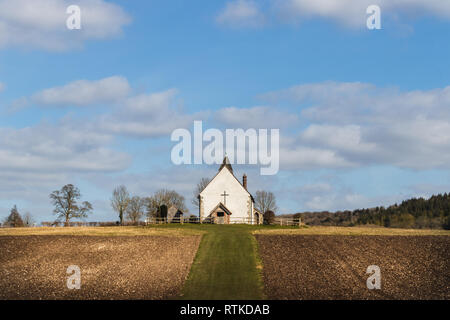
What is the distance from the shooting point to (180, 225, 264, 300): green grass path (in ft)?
114

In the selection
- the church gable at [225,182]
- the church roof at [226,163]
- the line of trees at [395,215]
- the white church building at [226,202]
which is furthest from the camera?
the line of trees at [395,215]

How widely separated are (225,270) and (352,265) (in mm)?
11904

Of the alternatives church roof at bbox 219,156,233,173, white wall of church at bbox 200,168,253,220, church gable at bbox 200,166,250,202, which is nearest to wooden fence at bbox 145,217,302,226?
white wall of church at bbox 200,168,253,220

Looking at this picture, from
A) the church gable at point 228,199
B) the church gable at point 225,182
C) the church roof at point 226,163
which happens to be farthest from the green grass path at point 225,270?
the church roof at point 226,163

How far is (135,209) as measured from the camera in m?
108

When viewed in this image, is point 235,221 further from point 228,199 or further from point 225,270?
point 225,270

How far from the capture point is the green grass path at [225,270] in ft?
114

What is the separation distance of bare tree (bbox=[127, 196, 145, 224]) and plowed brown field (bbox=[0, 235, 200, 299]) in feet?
153

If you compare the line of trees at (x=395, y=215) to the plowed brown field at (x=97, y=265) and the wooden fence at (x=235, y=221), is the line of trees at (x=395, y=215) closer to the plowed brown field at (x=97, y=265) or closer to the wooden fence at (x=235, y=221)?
the wooden fence at (x=235, y=221)

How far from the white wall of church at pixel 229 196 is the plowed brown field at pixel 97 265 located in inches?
921

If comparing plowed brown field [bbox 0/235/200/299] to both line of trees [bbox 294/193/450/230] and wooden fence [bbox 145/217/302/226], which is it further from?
line of trees [bbox 294/193/450/230]

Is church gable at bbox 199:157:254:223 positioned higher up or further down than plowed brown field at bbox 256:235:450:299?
higher up

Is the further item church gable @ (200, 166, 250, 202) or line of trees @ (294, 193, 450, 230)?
line of trees @ (294, 193, 450, 230)
